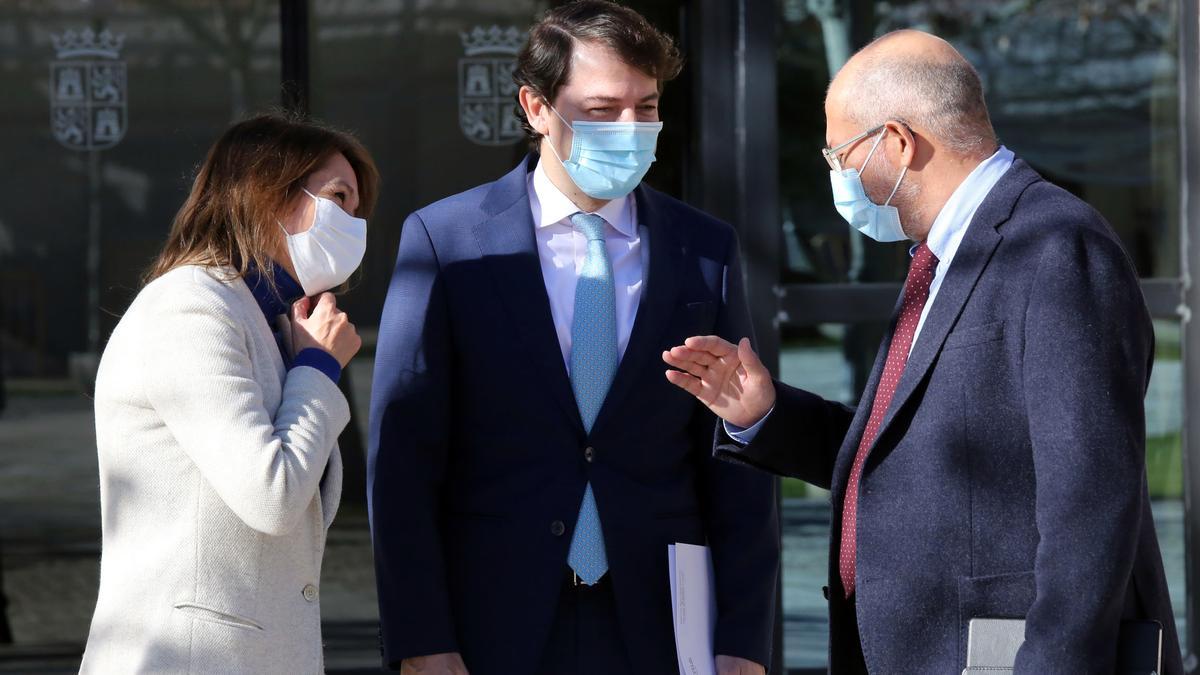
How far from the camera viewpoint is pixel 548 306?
304 centimetres

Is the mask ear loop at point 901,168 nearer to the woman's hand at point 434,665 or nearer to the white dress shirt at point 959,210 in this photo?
the white dress shirt at point 959,210

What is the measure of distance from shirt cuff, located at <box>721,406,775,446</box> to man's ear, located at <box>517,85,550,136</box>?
760 millimetres

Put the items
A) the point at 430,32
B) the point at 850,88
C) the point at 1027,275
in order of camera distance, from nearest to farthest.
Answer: the point at 1027,275 < the point at 850,88 < the point at 430,32

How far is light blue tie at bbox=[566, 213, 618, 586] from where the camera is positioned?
298 cm

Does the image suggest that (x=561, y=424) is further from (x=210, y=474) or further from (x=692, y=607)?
(x=210, y=474)

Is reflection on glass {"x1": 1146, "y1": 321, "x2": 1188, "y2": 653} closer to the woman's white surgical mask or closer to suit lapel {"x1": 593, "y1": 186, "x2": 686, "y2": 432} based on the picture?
suit lapel {"x1": 593, "y1": 186, "x2": 686, "y2": 432}

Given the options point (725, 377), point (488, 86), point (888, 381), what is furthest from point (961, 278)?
point (488, 86)

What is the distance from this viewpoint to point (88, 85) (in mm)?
5480

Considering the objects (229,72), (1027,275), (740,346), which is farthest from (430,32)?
(1027,275)

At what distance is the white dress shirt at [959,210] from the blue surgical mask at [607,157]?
0.73 metres

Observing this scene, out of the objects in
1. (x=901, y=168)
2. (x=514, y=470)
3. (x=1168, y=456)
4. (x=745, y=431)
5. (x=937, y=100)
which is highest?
→ (x=937, y=100)

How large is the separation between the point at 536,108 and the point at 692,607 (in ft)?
3.58

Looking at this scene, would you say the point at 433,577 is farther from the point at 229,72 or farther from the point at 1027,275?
the point at 229,72

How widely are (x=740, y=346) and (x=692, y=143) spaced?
Result: 2.45 metres
